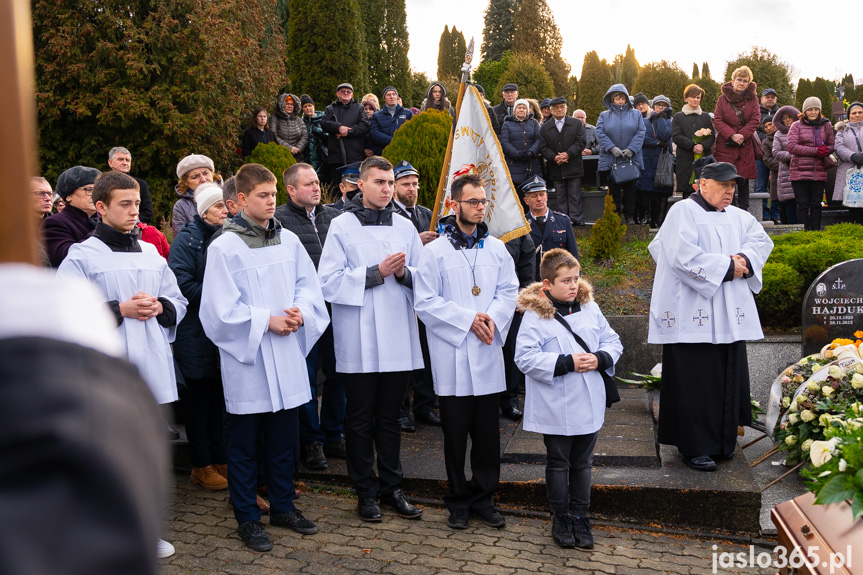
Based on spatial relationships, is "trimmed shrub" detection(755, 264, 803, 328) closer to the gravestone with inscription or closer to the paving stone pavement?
the gravestone with inscription

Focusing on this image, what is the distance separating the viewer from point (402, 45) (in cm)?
3366

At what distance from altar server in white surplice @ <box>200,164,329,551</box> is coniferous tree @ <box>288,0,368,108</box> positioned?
16369 mm

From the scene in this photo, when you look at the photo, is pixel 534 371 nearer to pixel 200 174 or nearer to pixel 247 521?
pixel 247 521

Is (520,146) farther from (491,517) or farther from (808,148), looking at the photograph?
(491,517)

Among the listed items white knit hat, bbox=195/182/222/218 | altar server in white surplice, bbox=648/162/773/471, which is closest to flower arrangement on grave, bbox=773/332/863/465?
altar server in white surplice, bbox=648/162/773/471

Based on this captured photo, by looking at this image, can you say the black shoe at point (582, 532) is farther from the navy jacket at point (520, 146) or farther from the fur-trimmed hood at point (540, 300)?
the navy jacket at point (520, 146)

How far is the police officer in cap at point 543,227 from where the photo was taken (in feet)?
27.6

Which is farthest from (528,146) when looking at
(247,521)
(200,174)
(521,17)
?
(521,17)

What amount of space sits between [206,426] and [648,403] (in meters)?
4.30

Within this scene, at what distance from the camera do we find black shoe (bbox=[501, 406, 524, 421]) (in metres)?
7.88

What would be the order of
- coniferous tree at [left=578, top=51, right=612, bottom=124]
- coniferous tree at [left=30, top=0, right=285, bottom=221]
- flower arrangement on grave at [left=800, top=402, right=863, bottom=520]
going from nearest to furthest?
flower arrangement on grave at [left=800, top=402, right=863, bottom=520], coniferous tree at [left=30, top=0, right=285, bottom=221], coniferous tree at [left=578, top=51, right=612, bottom=124]

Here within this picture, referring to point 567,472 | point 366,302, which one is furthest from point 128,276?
point 567,472

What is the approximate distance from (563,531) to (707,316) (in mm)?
2025

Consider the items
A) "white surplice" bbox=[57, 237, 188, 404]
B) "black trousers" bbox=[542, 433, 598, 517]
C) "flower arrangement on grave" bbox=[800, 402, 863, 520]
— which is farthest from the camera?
"black trousers" bbox=[542, 433, 598, 517]
